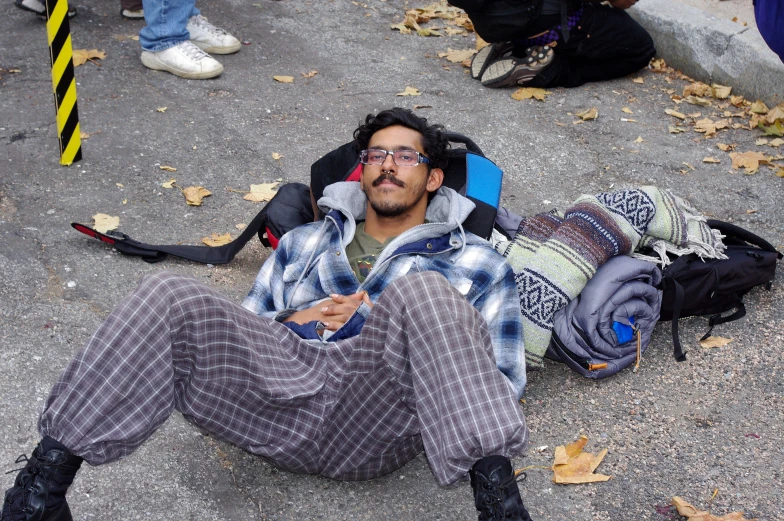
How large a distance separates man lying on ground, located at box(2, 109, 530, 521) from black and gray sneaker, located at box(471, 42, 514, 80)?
11.8 feet

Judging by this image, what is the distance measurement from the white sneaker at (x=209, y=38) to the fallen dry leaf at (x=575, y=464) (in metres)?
4.65

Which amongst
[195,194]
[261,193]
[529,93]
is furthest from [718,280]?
[529,93]

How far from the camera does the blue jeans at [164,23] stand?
6336 millimetres

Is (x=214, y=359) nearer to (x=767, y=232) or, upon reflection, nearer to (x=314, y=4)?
(x=767, y=232)

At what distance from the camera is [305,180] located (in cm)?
544

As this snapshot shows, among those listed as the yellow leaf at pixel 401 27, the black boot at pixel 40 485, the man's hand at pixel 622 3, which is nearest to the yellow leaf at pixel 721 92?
the man's hand at pixel 622 3

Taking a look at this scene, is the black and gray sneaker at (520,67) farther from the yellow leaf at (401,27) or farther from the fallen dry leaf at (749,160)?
the fallen dry leaf at (749,160)

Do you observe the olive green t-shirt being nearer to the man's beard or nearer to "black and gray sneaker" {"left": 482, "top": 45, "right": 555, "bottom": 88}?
the man's beard

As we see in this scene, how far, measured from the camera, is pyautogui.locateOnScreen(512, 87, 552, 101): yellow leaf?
6629 mm

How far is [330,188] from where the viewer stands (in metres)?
3.73

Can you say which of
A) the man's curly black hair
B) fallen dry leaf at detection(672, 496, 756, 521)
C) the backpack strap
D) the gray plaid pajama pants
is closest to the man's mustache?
the man's curly black hair

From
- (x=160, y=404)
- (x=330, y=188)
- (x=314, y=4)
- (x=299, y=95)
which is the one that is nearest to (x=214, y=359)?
(x=160, y=404)

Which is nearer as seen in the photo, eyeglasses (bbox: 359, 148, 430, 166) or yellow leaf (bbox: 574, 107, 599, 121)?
eyeglasses (bbox: 359, 148, 430, 166)

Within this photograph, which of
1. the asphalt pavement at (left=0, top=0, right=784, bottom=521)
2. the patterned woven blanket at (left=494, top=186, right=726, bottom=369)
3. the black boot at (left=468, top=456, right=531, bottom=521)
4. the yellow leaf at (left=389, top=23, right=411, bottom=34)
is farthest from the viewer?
the yellow leaf at (left=389, top=23, right=411, bottom=34)
